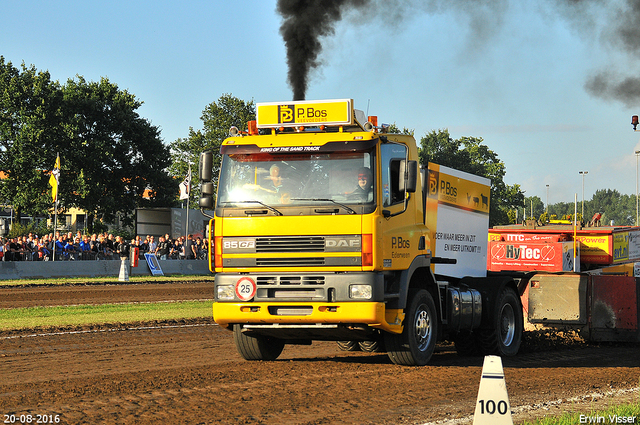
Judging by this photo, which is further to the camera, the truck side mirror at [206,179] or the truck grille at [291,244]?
the truck side mirror at [206,179]

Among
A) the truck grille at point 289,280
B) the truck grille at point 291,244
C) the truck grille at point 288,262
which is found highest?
the truck grille at point 291,244

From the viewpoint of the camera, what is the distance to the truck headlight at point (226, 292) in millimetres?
10125

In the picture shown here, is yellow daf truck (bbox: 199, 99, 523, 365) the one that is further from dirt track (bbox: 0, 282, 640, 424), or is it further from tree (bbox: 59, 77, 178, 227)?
tree (bbox: 59, 77, 178, 227)

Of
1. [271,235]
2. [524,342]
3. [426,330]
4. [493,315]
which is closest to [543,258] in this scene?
[524,342]

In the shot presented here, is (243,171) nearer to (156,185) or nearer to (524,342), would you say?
(524,342)

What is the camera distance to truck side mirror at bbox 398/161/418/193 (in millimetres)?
10016

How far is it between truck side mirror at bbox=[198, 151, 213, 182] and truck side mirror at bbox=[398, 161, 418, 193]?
100 inches

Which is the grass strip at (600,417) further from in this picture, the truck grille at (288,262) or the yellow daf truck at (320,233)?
the truck grille at (288,262)

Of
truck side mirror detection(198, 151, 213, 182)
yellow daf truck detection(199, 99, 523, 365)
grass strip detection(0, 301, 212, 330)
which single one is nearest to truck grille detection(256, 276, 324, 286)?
yellow daf truck detection(199, 99, 523, 365)

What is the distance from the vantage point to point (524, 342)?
14.3 meters

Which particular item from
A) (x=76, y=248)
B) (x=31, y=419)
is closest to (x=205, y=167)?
(x=31, y=419)

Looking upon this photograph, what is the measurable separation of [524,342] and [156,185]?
58.4 metres

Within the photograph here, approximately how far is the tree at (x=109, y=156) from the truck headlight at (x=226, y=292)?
54.3m

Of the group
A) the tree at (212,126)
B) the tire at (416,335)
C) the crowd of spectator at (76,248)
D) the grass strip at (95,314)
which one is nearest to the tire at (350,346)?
the tire at (416,335)
